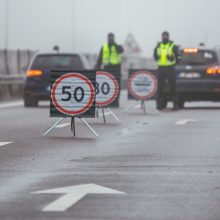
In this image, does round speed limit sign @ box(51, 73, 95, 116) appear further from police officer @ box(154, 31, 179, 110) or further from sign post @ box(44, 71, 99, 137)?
police officer @ box(154, 31, 179, 110)

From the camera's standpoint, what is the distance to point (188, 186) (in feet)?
33.9

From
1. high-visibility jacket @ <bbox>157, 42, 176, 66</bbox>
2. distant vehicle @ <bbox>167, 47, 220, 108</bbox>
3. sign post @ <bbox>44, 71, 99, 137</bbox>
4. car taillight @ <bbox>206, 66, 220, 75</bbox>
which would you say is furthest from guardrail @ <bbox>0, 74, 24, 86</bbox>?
sign post @ <bbox>44, 71, 99, 137</bbox>

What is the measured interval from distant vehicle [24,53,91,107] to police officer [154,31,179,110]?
8.00 ft

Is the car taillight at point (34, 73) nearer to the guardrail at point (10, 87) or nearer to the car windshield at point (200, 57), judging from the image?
the car windshield at point (200, 57)

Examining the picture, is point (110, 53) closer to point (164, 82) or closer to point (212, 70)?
point (164, 82)

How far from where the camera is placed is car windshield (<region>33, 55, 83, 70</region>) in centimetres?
2891

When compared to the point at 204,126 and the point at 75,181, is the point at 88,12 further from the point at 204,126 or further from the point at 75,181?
the point at 75,181

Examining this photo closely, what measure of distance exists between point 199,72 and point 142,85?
140 cm

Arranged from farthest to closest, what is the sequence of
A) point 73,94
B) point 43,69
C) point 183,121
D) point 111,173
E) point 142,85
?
point 43,69, point 142,85, point 183,121, point 73,94, point 111,173

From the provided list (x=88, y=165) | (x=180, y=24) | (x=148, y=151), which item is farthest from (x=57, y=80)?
(x=180, y=24)

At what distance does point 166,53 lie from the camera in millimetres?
26922

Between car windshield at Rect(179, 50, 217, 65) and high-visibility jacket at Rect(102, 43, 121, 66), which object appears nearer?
car windshield at Rect(179, 50, 217, 65)

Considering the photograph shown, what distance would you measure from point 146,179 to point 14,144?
15.1ft

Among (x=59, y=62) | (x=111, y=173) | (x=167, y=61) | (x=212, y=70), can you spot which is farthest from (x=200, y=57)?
(x=111, y=173)
